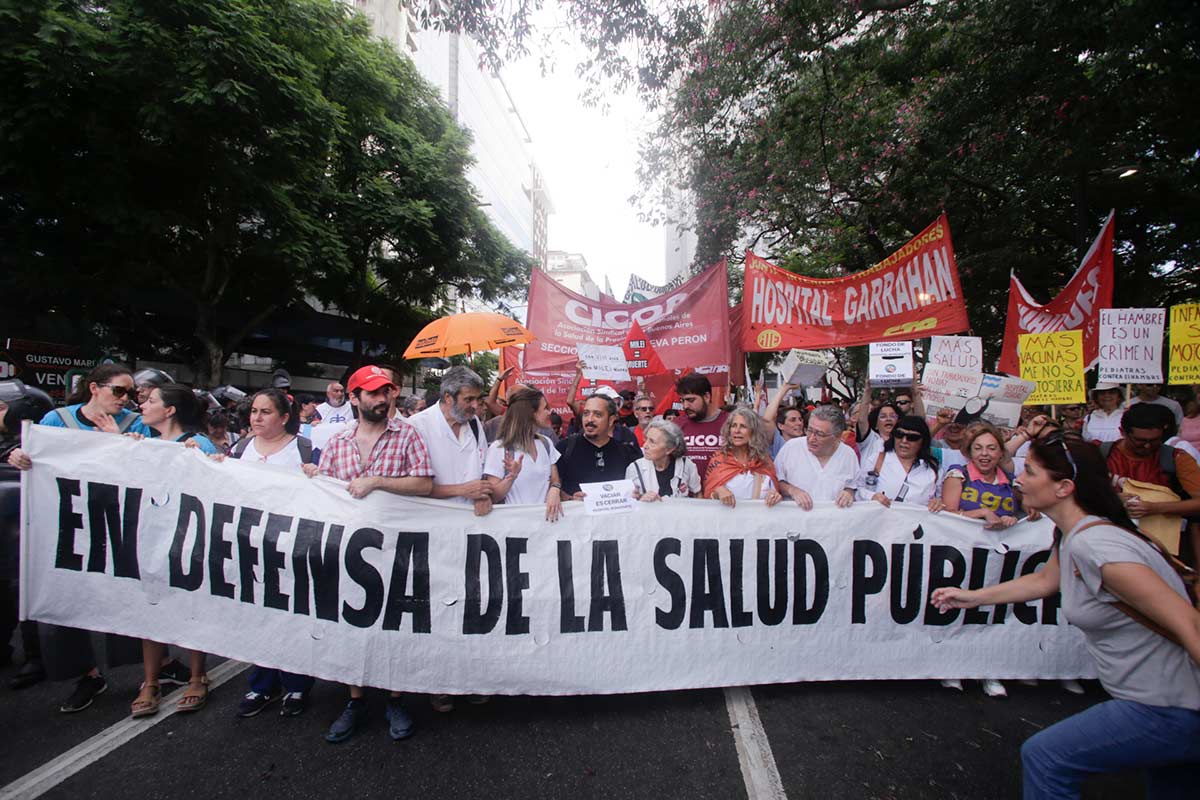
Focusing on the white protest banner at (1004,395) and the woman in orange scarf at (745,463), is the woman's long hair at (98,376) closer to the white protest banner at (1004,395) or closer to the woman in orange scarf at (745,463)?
the woman in orange scarf at (745,463)

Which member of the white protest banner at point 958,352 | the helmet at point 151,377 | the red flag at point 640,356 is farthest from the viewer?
the red flag at point 640,356

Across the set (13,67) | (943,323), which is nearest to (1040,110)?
(943,323)

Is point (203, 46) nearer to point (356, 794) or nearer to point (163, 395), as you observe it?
point (163, 395)

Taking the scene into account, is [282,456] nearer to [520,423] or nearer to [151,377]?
[520,423]

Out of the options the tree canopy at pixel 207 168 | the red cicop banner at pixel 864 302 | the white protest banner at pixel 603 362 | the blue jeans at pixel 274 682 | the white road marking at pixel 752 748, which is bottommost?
the white road marking at pixel 752 748

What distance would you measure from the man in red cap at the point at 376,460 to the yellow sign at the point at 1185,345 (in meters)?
6.47

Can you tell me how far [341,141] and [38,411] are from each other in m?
16.0

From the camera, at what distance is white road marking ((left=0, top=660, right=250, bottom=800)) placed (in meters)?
→ 2.45

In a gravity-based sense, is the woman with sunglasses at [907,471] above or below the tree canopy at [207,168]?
below

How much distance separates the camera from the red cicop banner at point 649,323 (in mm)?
6594

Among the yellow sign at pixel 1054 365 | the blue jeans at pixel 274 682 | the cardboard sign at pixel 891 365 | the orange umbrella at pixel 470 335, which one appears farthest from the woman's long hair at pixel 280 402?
the yellow sign at pixel 1054 365

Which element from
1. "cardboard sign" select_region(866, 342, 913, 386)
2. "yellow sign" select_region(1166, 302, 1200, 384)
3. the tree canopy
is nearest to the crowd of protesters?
"cardboard sign" select_region(866, 342, 913, 386)

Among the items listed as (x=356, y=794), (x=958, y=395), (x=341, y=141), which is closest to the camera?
(x=356, y=794)

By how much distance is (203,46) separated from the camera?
1098 centimetres
